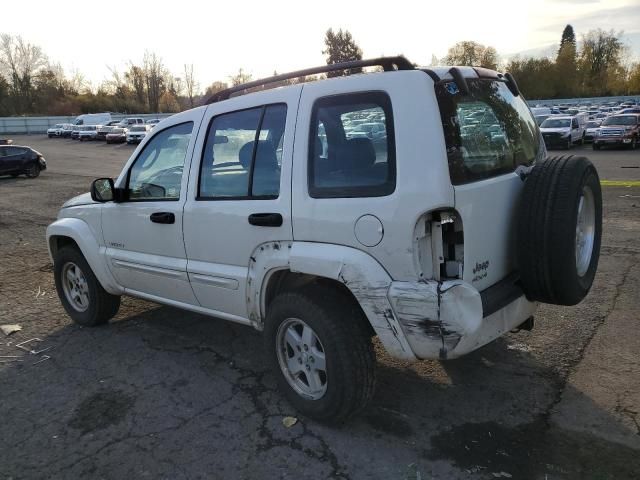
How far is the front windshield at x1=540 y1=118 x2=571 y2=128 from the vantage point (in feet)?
85.8

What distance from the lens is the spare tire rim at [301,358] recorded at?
313 centimetres

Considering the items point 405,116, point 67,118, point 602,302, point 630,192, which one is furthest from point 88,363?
point 67,118

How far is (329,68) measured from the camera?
3143 mm

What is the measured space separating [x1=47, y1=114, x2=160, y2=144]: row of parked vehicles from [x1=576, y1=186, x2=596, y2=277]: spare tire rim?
32537 millimetres

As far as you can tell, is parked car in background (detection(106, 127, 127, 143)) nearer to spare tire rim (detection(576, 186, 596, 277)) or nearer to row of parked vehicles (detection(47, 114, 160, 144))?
row of parked vehicles (detection(47, 114, 160, 144))

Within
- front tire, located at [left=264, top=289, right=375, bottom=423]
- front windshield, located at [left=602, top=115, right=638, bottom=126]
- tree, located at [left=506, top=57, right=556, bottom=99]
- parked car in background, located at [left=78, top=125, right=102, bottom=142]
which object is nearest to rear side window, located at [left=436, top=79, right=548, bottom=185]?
front tire, located at [left=264, top=289, right=375, bottom=423]

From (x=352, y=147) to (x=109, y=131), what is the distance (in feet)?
143

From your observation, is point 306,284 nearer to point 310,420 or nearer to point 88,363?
point 310,420

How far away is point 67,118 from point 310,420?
68.5 metres

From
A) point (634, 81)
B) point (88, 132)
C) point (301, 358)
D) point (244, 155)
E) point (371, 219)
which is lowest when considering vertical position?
point (301, 358)

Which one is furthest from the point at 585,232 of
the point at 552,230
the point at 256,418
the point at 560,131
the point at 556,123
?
the point at 556,123

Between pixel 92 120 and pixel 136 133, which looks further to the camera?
pixel 92 120

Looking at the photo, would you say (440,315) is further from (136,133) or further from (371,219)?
(136,133)

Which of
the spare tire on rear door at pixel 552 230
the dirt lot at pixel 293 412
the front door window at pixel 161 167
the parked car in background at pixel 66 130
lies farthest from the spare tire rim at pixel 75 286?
the parked car in background at pixel 66 130
